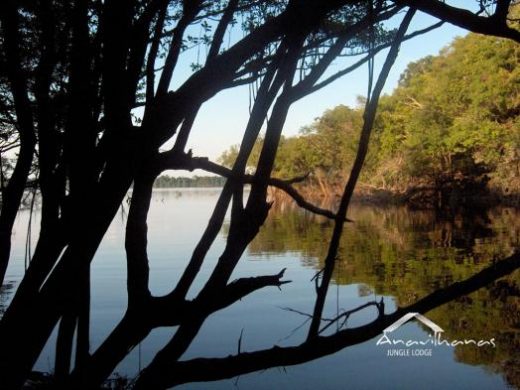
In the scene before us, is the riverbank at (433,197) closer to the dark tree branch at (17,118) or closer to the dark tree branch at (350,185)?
the dark tree branch at (17,118)

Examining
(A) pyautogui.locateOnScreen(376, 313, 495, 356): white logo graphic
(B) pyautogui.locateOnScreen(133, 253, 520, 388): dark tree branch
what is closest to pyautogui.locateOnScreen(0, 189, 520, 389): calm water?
(A) pyautogui.locateOnScreen(376, 313, 495, 356): white logo graphic

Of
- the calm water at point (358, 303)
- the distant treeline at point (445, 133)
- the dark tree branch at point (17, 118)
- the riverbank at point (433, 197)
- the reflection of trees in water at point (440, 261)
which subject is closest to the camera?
the dark tree branch at point (17, 118)

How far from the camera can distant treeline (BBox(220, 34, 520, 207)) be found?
121ft

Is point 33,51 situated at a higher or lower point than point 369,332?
higher

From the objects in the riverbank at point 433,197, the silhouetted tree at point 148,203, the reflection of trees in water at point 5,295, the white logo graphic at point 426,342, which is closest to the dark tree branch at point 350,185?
the silhouetted tree at point 148,203

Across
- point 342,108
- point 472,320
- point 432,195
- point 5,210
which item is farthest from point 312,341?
point 342,108

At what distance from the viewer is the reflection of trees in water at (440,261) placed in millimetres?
10062

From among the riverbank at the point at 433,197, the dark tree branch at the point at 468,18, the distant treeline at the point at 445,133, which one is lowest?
the riverbank at the point at 433,197

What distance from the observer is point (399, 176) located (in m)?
53.1

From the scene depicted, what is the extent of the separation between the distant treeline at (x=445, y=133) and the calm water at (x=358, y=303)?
12.2 metres

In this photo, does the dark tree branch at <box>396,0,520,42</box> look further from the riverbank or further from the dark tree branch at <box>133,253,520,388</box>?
the riverbank

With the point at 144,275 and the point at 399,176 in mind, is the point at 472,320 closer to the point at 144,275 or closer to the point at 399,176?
the point at 144,275

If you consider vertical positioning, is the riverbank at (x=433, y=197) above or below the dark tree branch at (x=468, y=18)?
below

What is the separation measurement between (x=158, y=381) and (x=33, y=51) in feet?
11.0
